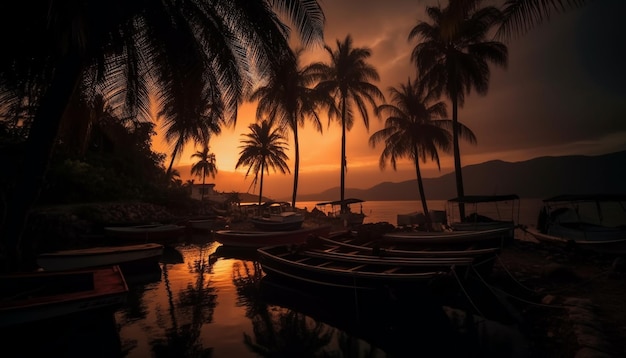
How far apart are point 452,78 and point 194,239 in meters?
25.4

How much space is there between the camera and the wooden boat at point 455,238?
475 inches

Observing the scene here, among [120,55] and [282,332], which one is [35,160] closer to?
[120,55]

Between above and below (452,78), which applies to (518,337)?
below

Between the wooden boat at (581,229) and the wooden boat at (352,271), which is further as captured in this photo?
the wooden boat at (581,229)

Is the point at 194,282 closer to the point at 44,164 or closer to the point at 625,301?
the point at 44,164

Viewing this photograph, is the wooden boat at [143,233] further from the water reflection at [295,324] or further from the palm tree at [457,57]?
the palm tree at [457,57]

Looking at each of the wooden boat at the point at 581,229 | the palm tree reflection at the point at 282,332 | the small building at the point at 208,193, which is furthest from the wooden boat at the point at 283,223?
the small building at the point at 208,193

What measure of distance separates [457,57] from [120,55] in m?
22.7

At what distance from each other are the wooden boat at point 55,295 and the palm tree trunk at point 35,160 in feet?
1.56

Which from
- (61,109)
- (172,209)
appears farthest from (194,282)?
(172,209)

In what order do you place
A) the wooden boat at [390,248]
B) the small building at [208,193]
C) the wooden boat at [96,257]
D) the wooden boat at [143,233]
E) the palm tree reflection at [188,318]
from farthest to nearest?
the small building at [208,193], the wooden boat at [143,233], the wooden boat at [96,257], the wooden boat at [390,248], the palm tree reflection at [188,318]

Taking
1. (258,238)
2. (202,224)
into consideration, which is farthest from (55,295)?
(202,224)

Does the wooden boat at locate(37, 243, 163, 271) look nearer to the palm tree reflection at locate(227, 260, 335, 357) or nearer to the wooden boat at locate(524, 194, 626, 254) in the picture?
the palm tree reflection at locate(227, 260, 335, 357)

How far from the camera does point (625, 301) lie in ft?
25.8
